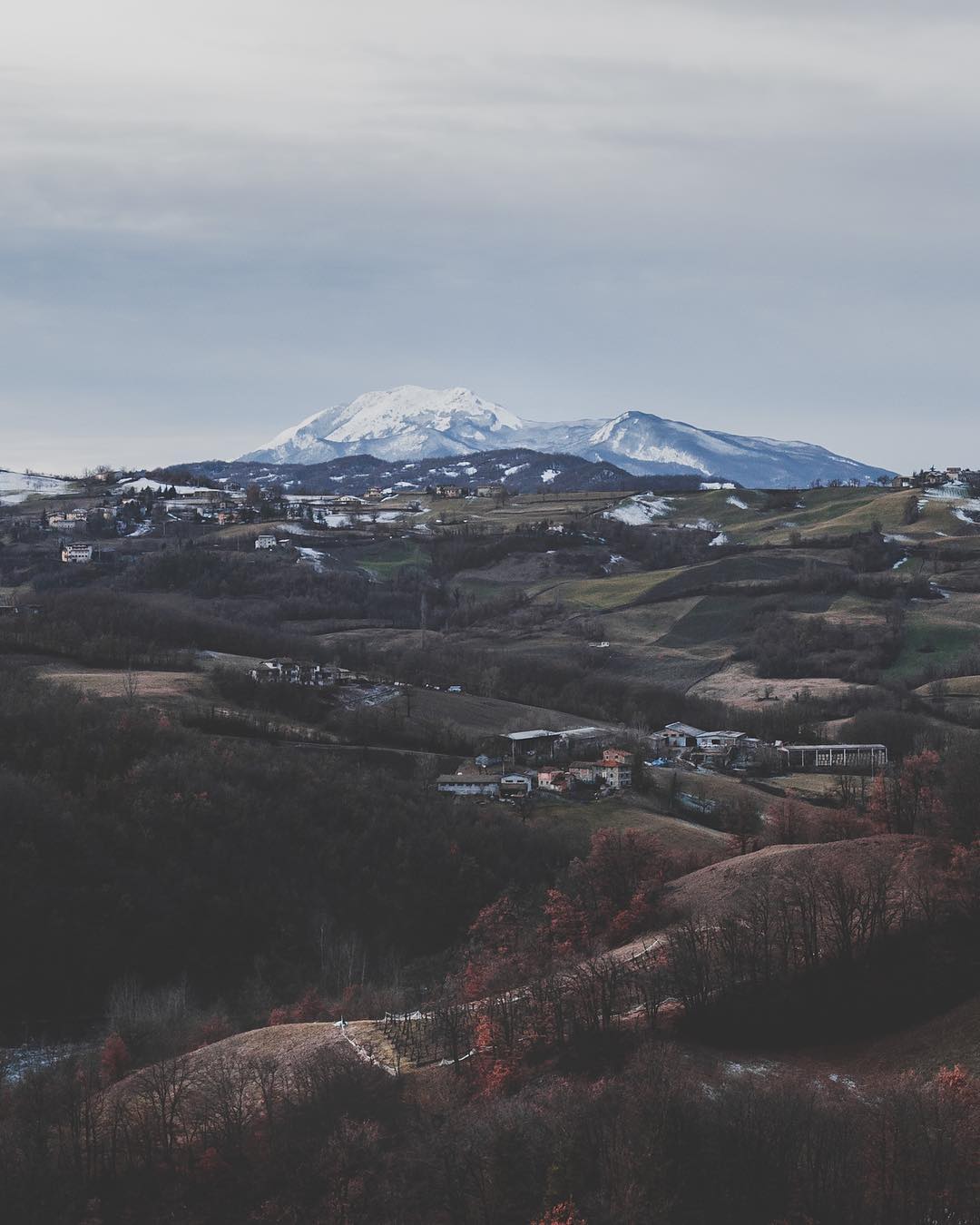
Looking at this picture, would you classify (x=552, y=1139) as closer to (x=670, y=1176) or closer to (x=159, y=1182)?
(x=670, y=1176)

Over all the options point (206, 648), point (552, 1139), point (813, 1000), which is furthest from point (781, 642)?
point (552, 1139)

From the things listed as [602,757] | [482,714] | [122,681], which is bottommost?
[602,757]

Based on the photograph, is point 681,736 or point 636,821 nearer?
point 636,821

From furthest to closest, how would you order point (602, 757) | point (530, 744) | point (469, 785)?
1. point (530, 744)
2. point (602, 757)
3. point (469, 785)

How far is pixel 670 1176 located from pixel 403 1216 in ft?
22.2

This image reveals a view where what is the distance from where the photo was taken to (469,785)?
90.3 metres

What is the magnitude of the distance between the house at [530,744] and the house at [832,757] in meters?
19.7

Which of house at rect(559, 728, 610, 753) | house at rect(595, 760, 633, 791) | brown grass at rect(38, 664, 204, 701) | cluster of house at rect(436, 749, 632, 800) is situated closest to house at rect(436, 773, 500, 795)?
cluster of house at rect(436, 749, 632, 800)

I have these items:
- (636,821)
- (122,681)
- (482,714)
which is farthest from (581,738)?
(122,681)

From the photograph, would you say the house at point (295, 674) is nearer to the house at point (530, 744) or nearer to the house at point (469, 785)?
the house at point (530, 744)

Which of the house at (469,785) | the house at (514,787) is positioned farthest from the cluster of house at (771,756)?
the house at (469,785)

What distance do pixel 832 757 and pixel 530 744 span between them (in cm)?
2611

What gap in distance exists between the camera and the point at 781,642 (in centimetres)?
16025

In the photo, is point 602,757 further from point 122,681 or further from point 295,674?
point 122,681
